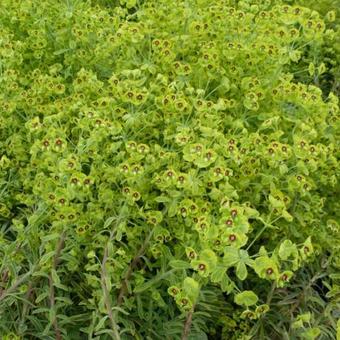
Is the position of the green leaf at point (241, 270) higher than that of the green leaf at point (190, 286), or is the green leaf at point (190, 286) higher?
the green leaf at point (241, 270)

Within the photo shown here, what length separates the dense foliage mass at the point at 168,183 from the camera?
7.11 feet

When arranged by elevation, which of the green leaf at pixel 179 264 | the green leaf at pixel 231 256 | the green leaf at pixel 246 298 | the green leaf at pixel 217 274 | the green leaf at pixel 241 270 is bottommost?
the green leaf at pixel 179 264

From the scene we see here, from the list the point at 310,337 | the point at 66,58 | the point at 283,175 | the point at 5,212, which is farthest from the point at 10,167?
the point at 310,337

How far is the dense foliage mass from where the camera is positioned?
7.11 feet

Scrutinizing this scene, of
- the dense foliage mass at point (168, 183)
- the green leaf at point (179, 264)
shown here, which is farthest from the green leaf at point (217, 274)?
the green leaf at point (179, 264)

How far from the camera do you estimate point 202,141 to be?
7.20 feet

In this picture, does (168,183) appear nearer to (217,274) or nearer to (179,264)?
(179,264)

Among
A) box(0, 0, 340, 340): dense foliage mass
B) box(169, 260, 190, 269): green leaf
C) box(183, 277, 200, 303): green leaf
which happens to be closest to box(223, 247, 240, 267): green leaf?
box(0, 0, 340, 340): dense foliage mass

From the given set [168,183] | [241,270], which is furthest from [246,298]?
[168,183]

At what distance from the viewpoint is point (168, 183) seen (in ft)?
7.14

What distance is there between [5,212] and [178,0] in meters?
1.40

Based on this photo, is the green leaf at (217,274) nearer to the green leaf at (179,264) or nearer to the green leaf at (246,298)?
the green leaf at (246,298)

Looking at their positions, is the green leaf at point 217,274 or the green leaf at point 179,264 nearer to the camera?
the green leaf at point 217,274

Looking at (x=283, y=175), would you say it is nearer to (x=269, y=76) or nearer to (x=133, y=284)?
(x=269, y=76)
